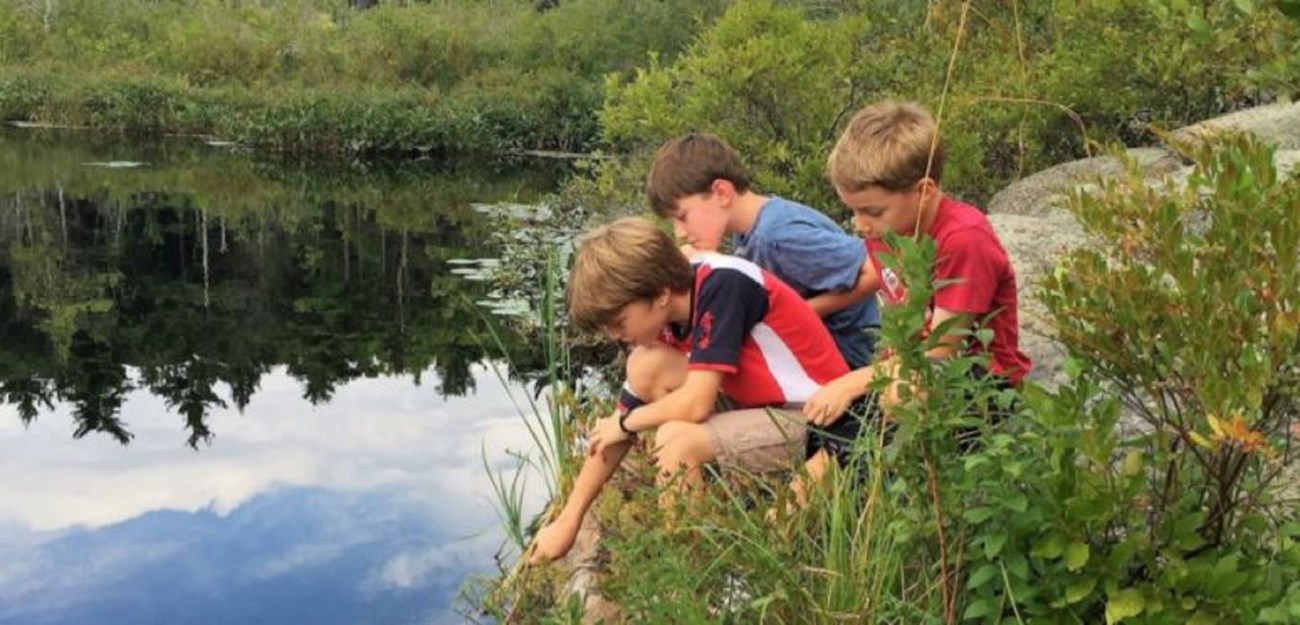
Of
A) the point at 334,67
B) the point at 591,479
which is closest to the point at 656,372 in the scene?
the point at 591,479

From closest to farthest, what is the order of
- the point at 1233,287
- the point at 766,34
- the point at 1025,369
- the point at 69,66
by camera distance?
the point at 1233,287 → the point at 1025,369 → the point at 766,34 → the point at 69,66

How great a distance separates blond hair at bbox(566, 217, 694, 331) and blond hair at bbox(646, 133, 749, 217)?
68 cm

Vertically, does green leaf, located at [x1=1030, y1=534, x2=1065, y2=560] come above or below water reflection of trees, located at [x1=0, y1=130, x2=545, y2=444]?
above

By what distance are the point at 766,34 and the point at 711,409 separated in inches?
204

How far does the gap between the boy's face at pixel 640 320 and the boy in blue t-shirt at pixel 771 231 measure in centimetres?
66

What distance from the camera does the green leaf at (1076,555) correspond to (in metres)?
1.92

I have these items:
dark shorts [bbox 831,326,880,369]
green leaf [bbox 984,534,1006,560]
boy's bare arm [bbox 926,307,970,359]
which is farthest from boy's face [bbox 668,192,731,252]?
green leaf [bbox 984,534,1006,560]

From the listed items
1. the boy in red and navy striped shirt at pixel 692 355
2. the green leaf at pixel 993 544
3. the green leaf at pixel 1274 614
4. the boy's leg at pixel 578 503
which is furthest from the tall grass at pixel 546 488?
the green leaf at pixel 1274 614

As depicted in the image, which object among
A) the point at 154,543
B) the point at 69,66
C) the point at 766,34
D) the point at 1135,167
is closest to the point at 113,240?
the point at 766,34

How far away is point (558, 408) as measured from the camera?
406cm

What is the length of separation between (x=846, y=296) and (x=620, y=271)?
38.3 inches

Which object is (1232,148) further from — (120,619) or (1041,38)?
(1041,38)

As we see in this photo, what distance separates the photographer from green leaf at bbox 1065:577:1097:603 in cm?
198

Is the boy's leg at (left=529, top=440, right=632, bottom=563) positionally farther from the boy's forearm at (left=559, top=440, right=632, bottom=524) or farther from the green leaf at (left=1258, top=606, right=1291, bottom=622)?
the green leaf at (left=1258, top=606, right=1291, bottom=622)
